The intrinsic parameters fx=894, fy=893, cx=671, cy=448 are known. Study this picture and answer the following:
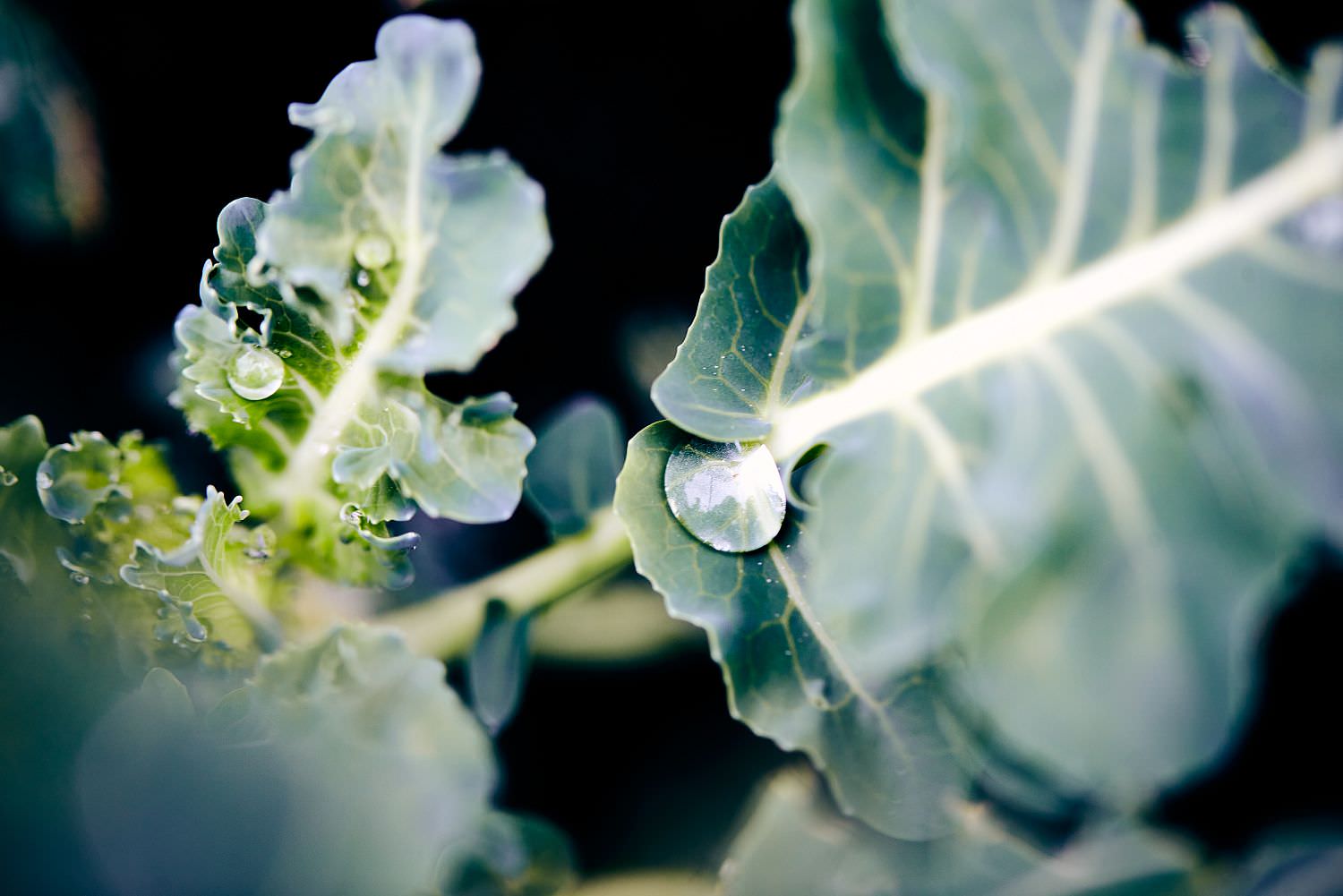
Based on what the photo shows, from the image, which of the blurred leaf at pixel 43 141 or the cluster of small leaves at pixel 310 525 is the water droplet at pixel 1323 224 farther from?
the blurred leaf at pixel 43 141

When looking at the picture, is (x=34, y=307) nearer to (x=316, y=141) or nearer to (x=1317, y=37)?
(x=316, y=141)

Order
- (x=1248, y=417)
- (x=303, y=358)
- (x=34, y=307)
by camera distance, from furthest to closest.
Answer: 1. (x=34, y=307)
2. (x=303, y=358)
3. (x=1248, y=417)

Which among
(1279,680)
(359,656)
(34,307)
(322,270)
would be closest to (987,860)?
(1279,680)

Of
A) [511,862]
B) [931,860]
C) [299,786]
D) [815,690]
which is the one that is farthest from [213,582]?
[931,860]

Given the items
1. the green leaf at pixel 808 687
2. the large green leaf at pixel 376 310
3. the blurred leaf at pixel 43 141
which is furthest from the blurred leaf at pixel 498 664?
the blurred leaf at pixel 43 141

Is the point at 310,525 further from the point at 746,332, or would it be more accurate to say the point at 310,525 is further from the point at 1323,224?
the point at 1323,224

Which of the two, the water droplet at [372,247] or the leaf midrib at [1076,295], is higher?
the water droplet at [372,247]

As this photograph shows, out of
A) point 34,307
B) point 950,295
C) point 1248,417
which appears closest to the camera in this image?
point 1248,417
